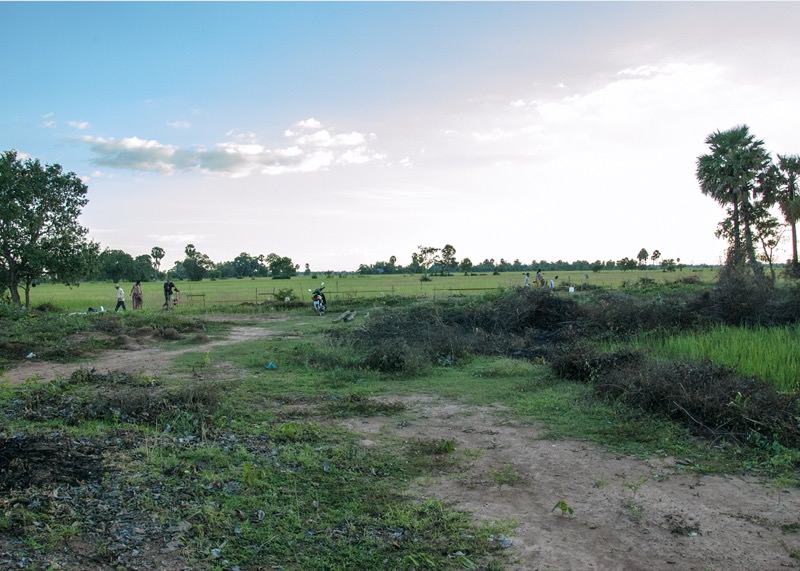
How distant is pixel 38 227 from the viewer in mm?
24516

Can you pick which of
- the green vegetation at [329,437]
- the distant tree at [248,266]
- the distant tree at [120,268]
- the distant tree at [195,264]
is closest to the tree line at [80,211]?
the green vegetation at [329,437]

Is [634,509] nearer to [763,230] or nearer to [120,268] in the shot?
[763,230]

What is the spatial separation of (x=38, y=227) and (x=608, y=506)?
27.9 metres

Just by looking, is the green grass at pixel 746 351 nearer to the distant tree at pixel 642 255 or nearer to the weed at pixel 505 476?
the weed at pixel 505 476

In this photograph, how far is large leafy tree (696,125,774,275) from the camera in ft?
101

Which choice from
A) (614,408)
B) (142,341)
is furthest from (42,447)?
(142,341)

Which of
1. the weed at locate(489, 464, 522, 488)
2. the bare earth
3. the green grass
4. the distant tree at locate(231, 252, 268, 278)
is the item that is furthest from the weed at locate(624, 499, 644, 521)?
the distant tree at locate(231, 252, 268, 278)

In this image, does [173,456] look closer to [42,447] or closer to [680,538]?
[42,447]

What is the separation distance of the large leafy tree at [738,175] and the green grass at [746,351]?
76.2 ft

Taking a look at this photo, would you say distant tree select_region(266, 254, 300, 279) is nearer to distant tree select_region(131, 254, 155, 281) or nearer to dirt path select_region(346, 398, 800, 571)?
distant tree select_region(131, 254, 155, 281)

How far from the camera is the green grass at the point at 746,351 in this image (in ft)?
25.6

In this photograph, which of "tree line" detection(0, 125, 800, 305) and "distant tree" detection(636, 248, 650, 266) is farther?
"distant tree" detection(636, 248, 650, 266)

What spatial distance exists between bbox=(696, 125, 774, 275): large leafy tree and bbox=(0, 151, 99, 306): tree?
35474 millimetres

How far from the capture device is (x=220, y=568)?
3.65 metres
